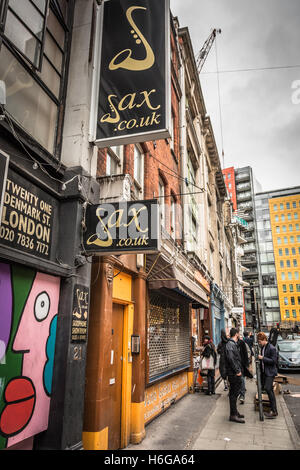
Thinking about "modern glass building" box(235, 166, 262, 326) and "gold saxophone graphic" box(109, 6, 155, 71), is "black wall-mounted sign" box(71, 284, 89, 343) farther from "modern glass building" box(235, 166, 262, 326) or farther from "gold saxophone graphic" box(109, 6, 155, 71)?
"modern glass building" box(235, 166, 262, 326)

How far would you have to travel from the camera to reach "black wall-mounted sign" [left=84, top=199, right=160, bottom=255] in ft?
14.8

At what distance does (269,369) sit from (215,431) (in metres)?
2.20

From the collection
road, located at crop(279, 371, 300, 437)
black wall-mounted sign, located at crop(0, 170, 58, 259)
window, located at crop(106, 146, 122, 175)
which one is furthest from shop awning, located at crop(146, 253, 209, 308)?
road, located at crop(279, 371, 300, 437)

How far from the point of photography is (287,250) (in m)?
91.9

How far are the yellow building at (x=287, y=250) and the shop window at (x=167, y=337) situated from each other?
83931 mm

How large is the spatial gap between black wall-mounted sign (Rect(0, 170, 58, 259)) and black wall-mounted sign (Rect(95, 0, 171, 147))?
1.46 meters

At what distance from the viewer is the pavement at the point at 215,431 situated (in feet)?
18.9

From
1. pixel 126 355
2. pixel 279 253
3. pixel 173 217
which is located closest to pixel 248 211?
pixel 279 253

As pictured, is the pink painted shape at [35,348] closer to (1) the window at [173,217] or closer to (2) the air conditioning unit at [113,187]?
(2) the air conditioning unit at [113,187]

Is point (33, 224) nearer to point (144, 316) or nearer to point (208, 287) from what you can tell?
point (144, 316)

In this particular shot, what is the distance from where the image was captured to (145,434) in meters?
6.41
